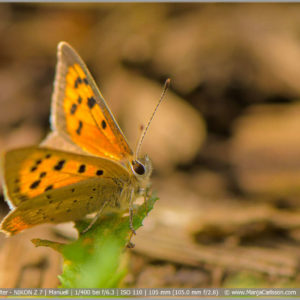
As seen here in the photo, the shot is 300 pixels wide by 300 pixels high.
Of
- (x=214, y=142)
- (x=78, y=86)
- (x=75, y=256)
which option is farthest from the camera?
(x=214, y=142)

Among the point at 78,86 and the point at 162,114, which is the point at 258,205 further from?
the point at 78,86

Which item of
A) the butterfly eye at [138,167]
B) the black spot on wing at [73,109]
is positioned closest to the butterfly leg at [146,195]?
the butterfly eye at [138,167]

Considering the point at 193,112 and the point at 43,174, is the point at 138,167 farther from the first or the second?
the point at 193,112

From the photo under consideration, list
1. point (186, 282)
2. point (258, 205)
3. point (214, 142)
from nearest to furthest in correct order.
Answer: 1. point (186, 282)
2. point (258, 205)
3. point (214, 142)

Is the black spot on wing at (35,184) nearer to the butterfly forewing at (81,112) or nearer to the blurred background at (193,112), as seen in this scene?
the butterfly forewing at (81,112)

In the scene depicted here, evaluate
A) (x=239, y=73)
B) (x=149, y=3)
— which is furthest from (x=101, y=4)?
(x=239, y=73)

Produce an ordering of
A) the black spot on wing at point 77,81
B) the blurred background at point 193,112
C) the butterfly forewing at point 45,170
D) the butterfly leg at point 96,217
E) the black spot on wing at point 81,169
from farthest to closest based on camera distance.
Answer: the blurred background at point 193,112, the black spot on wing at point 77,81, the butterfly leg at point 96,217, the black spot on wing at point 81,169, the butterfly forewing at point 45,170

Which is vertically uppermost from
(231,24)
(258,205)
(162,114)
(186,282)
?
(231,24)
